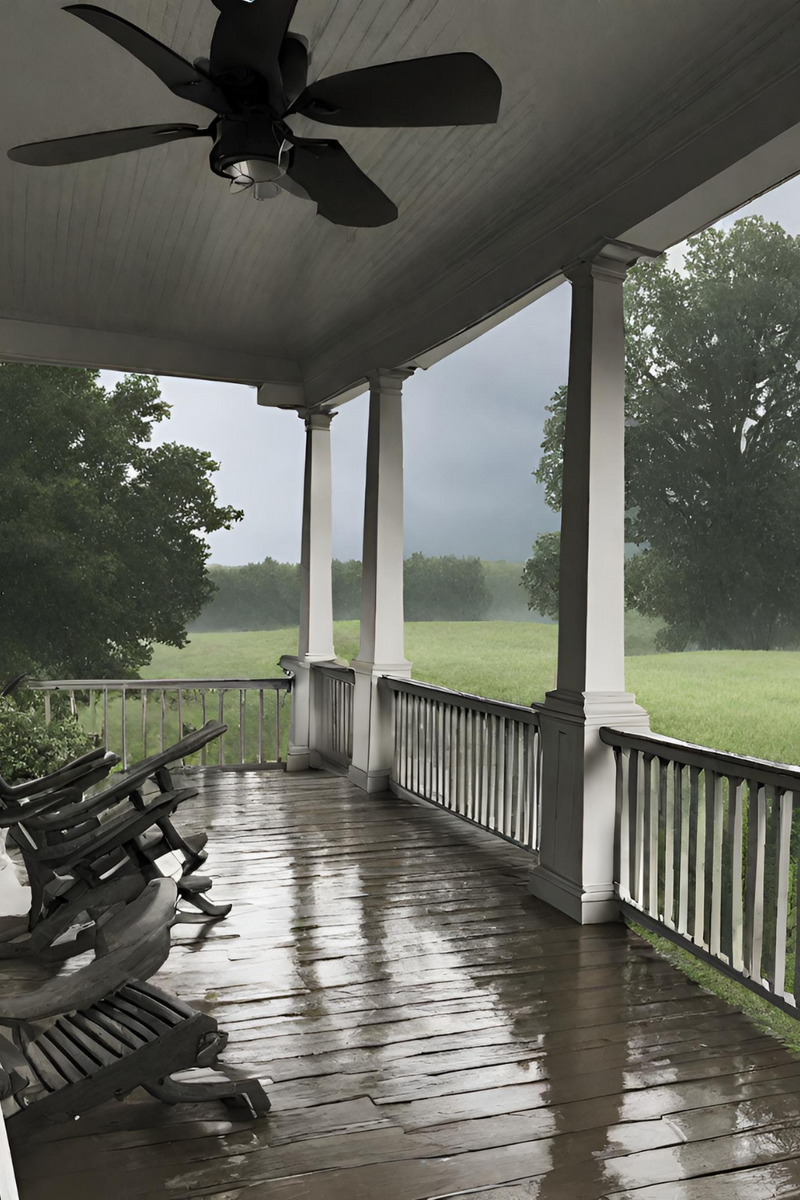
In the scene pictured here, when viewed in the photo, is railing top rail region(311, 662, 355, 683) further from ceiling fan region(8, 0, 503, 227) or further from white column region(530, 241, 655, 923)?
ceiling fan region(8, 0, 503, 227)

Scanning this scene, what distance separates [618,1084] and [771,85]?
3.12 meters

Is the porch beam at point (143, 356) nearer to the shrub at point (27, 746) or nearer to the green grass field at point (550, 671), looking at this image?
the shrub at point (27, 746)

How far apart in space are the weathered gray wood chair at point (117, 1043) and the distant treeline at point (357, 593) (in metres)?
13.8

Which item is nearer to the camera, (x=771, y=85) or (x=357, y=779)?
(x=771, y=85)

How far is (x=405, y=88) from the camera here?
7.51 ft

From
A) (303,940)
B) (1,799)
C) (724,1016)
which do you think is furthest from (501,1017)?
(1,799)

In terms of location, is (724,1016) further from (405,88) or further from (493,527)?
(493,527)

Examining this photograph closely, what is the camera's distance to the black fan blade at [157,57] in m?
2.09

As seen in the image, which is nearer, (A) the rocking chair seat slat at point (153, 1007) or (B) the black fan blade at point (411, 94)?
(B) the black fan blade at point (411, 94)

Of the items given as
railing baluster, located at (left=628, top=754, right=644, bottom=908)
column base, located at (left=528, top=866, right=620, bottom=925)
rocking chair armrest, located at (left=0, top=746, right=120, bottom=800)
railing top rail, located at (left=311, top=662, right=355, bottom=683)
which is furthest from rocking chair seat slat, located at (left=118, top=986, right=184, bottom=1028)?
railing top rail, located at (left=311, top=662, right=355, bottom=683)

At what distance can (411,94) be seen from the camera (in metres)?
2.31

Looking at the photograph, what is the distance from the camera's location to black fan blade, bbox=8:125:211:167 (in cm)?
256

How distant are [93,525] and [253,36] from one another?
12.5 meters

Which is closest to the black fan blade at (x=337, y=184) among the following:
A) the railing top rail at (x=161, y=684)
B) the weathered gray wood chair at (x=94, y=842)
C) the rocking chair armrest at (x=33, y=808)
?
the weathered gray wood chair at (x=94, y=842)
